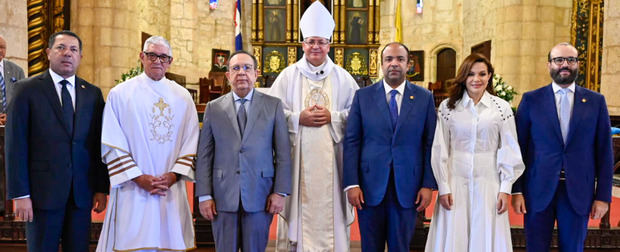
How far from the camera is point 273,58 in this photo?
43.8 ft

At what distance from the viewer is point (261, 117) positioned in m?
2.82

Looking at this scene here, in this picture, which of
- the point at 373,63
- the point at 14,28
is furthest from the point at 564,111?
the point at 373,63

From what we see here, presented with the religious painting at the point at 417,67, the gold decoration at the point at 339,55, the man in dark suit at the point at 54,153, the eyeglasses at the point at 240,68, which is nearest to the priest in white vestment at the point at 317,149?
the eyeglasses at the point at 240,68

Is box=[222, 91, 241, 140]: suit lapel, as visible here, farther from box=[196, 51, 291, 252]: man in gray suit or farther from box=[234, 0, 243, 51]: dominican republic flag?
box=[234, 0, 243, 51]: dominican republic flag

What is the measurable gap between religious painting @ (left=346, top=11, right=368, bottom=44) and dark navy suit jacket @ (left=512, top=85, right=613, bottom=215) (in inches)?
425

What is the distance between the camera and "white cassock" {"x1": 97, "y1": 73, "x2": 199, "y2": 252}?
109 inches

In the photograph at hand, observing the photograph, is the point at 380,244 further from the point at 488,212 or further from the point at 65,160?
the point at 65,160

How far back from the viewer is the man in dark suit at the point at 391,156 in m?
2.79

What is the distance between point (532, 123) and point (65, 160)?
8.48 ft

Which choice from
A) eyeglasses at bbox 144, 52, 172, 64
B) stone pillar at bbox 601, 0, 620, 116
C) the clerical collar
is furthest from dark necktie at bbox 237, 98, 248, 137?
stone pillar at bbox 601, 0, 620, 116

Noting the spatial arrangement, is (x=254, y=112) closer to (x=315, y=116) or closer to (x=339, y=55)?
(x=315, y=116)

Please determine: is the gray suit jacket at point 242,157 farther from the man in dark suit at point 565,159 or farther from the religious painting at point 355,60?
the religious painting at point 355,60

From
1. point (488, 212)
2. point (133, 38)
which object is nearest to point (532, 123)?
point (488, 212)

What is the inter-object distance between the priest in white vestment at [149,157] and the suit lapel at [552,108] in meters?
2.00
